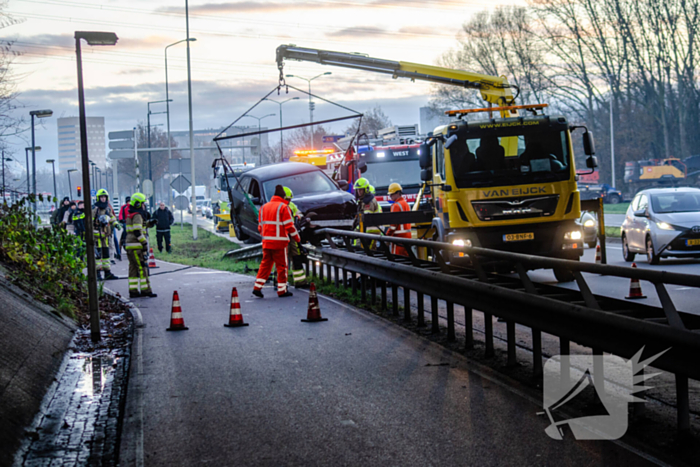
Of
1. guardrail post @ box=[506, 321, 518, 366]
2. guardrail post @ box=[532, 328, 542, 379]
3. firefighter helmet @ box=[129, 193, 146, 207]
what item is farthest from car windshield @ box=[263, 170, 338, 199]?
guardrail post @ box=[532, 328, 542, 379]

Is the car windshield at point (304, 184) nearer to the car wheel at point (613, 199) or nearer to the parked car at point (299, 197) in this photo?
the parked car at point (299, 197)

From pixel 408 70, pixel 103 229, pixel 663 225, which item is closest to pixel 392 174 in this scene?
pixel 408 70

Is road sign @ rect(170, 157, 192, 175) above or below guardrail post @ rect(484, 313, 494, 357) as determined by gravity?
above

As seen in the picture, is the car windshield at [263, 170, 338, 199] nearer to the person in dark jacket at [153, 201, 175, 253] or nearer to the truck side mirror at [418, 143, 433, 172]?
the truck side mirror at [418, 143, 433, 172]

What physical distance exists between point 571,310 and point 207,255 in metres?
23.2

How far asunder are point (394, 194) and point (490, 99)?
4.09 metres

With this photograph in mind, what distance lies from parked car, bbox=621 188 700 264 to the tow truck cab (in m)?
3.86

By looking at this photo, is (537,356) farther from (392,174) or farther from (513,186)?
(392,174)

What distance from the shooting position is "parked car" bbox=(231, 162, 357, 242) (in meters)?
17.6

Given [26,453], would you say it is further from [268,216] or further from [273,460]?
[268,216]

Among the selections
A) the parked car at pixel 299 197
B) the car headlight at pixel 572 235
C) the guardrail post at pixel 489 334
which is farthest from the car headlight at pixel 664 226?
the guardrail post at pixel 489 334

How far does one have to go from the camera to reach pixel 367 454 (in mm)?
4824

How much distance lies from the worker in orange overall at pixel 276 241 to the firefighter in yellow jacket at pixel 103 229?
7.01 metres

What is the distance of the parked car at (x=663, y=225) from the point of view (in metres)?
15.4
